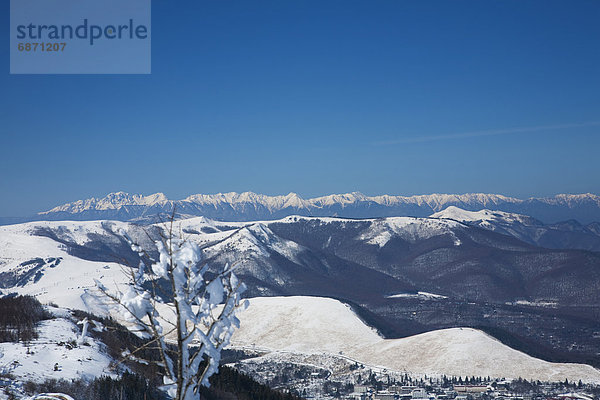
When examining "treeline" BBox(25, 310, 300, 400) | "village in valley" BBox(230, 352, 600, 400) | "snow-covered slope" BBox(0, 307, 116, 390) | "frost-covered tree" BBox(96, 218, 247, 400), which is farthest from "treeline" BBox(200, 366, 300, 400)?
"frost-covered tree" BBox(96, 218, 247, 400)

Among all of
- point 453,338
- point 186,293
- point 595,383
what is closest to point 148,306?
point 186,293

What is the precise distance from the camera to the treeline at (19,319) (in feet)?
208

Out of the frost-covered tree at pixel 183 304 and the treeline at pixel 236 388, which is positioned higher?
the frost-covered tree at pixel 183 304

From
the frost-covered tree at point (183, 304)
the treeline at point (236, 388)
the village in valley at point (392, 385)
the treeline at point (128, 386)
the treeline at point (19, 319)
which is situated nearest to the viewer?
the frost-covered tree at point (183, 304)

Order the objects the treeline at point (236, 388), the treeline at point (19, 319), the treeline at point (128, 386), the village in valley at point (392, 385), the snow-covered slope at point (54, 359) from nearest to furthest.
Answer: the treeline at point (128, 386) → the snow-covered slope at point (54, 359) → the treeline at point (19, 319) → the treeline at point (236, 388) → the village in valley at point (392, 385)

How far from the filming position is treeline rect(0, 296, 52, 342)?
63281mm

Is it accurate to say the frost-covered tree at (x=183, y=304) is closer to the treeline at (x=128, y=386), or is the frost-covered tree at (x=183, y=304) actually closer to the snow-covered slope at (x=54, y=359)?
the treeline at (x=128, y=386)

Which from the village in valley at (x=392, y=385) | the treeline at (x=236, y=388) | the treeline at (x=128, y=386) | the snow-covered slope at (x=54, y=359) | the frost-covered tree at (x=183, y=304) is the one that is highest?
the frost-covered tree at (x=183, y=304)

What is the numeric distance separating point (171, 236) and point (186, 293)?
1358mm

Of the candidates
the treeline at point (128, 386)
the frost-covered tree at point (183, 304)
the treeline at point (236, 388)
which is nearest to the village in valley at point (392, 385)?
the treeline at point (236, 388)

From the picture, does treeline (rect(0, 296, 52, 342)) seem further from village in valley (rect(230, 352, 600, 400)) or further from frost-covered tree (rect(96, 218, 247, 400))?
village in valley (rect(230, 352, 600, 400))

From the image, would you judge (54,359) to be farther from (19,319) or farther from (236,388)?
(236,388)

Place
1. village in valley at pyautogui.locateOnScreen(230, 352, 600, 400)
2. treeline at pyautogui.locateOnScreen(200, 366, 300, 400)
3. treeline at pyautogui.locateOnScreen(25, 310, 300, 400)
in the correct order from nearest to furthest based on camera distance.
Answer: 1. treeline at pyautogui.locateOnScreen(25, 310, 300, 400)
2. treeline at pyautogui.locateOnScreen(200, 366, 300, 400)
3. village in valley at pyautogui.locateOnScreen(230, 352, 600, 400)

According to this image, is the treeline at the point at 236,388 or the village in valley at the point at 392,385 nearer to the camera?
the treeline at the point at 236,388
